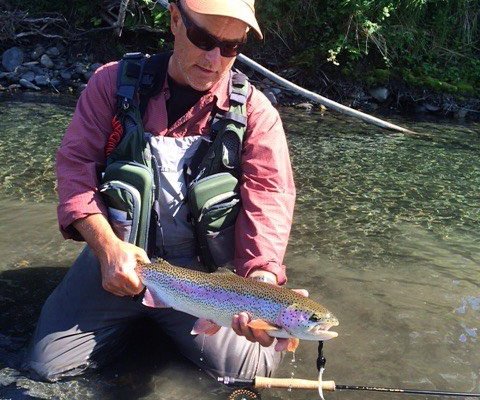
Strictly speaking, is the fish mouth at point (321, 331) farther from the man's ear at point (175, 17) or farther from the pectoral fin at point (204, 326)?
the man's ear at point (175, 17)

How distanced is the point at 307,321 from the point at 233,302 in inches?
17.3

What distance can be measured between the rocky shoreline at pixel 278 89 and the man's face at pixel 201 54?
39.1ft

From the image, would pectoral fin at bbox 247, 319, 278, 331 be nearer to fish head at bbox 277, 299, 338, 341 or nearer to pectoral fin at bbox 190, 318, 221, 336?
fish head at bbox 277, 299, 338, 341

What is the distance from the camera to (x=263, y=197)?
3.76 m

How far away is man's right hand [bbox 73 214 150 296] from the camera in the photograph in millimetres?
3328

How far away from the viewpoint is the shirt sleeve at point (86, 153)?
12.1 ft

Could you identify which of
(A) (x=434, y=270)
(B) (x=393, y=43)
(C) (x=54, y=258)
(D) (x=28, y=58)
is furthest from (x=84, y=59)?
(A) (x=434, y=270)

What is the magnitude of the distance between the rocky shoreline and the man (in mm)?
11859

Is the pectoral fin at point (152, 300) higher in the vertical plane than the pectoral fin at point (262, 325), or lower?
lower

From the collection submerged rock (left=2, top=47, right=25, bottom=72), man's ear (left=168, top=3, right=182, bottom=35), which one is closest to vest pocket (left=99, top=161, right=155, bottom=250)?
man's ear (left=168, top=3, right=182, bottom=35)

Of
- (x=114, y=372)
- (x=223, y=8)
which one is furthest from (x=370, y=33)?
(x=114, y=372)

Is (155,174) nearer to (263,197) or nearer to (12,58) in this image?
(263,197)

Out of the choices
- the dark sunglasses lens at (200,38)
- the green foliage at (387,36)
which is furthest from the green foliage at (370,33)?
the dark sunglasses lens at (200,38)

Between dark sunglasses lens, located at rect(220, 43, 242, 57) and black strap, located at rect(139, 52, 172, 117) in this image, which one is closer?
dark sunglasses lens, located at rect(220, 43, 242, 57)
